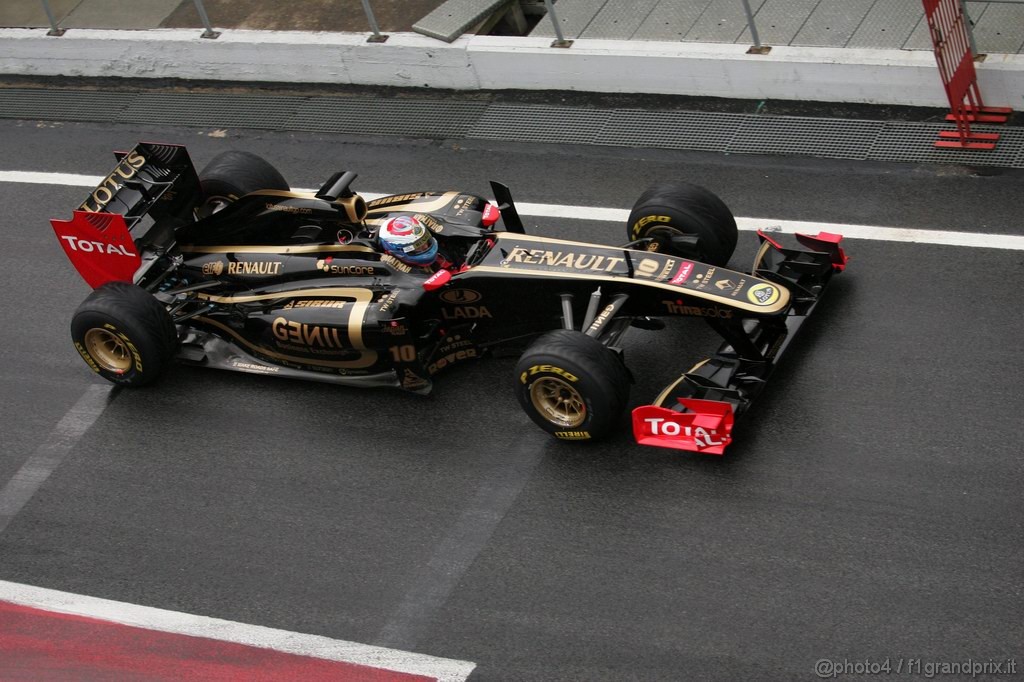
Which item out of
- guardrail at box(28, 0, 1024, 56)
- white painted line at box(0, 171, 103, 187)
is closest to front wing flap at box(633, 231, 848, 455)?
guardrail at box(28, 0, 1024, 56)

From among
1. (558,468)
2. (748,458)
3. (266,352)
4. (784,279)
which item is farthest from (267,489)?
(784,279)

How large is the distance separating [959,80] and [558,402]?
4.70 m

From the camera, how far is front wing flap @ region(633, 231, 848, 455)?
7738 millimetres

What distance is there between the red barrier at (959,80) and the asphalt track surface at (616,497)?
1.29ft

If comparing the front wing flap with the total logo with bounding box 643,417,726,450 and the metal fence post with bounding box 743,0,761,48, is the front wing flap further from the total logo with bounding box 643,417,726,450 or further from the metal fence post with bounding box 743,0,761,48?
the metal fence post with bounding box 743,0,761,48

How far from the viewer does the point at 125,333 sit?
353 inches

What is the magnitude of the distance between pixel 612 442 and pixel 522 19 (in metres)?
6.46

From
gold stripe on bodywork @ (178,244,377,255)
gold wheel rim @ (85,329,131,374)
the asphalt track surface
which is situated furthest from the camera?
gold wheel rim @ (85,329,131,374)

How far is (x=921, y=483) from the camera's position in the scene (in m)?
7.55

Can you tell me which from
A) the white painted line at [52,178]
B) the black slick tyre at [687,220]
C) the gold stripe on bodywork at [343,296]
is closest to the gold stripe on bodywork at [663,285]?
the black slick tyre at [687,220]

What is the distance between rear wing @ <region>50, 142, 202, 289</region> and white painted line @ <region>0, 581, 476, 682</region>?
256 centimetres

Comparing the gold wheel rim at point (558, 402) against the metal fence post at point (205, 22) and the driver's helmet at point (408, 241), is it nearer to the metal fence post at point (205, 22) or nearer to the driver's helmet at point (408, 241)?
the driver's helmet at point (408, 241)

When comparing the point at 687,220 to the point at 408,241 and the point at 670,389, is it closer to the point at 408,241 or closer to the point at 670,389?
the point at 670,389

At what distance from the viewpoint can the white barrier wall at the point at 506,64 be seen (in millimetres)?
10789
